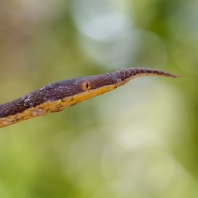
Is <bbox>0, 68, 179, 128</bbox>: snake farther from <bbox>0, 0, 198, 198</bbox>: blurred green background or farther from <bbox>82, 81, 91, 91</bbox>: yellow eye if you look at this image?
<bbox>0, 0, 198, 198</bbox>: blurred green background

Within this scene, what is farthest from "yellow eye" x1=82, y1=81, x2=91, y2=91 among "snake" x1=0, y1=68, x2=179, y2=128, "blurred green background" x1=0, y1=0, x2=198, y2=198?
"blurred green background" x1=0, y1=0, x2=198, y2=198

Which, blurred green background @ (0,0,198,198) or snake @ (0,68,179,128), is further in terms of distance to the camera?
blurred green background @ (0,0,198,198)

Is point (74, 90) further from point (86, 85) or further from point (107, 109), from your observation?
point (107, 109)

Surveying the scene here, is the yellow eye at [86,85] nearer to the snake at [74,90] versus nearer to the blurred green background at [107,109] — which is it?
the snake at [74,90]

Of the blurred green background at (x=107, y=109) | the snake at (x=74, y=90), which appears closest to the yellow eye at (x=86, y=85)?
the snake at (x=74, y=90)

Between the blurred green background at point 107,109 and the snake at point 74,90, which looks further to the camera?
the blurred green background at point 107,109
